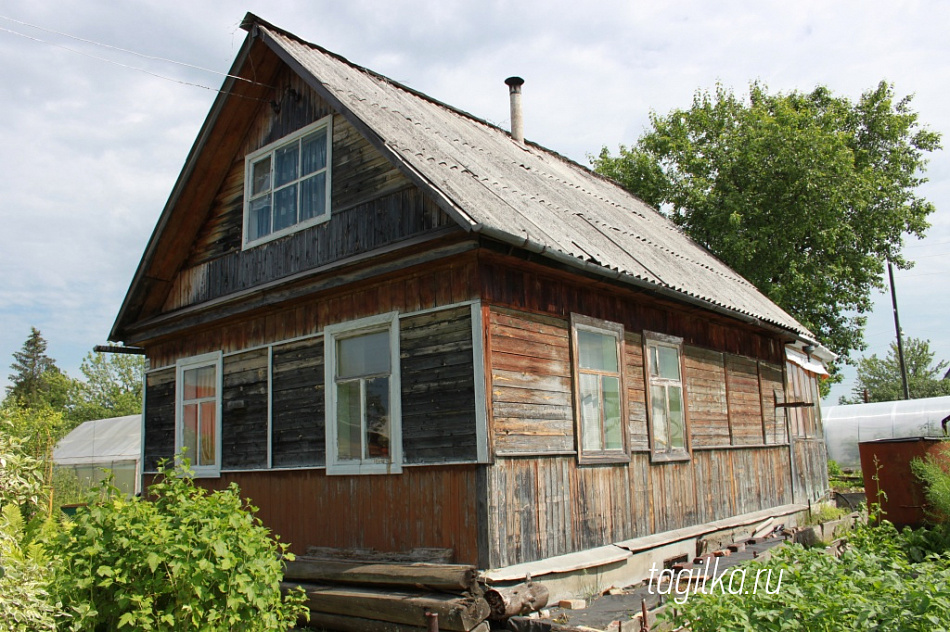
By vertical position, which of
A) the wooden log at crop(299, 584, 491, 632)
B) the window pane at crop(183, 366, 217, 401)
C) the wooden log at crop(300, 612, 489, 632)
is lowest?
the wooden log at crop(300, 612, 489, 632)

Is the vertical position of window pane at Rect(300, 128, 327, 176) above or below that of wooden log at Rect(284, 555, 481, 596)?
above

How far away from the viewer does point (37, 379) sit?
206 ft

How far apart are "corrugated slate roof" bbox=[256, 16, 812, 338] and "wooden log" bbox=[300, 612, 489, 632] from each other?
141 inches

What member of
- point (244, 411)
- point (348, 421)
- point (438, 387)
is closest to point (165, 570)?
point (438, 387)

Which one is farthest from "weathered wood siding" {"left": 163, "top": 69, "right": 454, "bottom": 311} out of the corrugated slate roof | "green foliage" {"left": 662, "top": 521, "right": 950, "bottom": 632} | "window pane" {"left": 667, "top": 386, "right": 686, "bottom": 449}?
"window pane" {"left": 667, "top": 386, "right": 686, "bottom": 449}

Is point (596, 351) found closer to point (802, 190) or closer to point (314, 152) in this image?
point (314, 152)

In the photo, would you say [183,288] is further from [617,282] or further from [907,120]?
[907,120]

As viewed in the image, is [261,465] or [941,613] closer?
[941,613]

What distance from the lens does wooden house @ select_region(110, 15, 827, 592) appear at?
771 cm

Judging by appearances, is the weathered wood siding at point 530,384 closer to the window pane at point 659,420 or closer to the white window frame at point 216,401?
the window pane at point 659,420

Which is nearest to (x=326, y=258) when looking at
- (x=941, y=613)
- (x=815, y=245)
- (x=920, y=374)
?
(x=941, y=613)

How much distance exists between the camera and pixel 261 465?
32.6 ft

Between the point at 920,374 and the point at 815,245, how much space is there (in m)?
46.9

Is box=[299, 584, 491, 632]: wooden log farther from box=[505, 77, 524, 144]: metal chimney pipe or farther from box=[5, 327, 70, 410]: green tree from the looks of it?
box=[5, 327, 70, 410]: green tree
